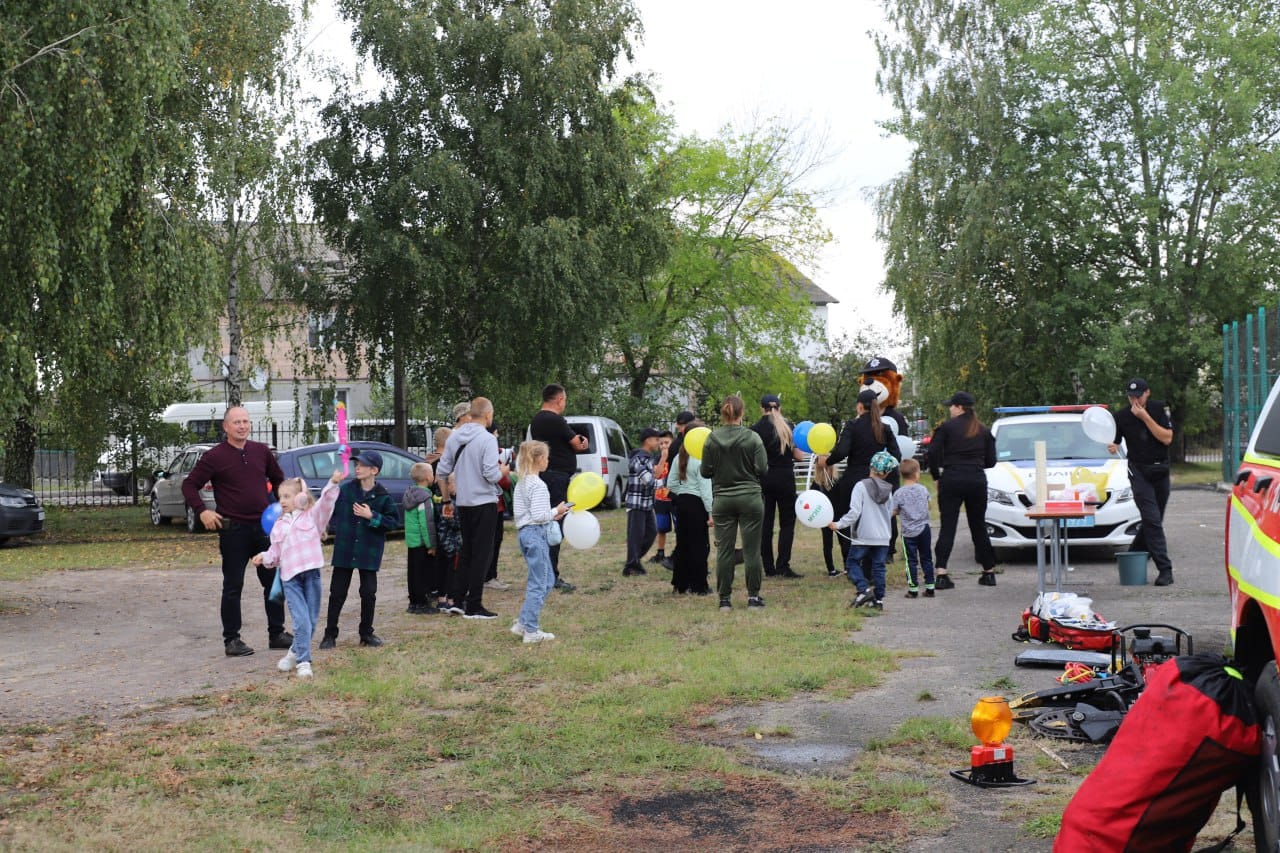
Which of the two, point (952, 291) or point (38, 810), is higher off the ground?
point (952, 291)

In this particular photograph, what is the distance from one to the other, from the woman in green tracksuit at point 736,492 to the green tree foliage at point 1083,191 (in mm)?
24784

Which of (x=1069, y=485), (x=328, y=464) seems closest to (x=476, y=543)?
(x=1069, y=485)

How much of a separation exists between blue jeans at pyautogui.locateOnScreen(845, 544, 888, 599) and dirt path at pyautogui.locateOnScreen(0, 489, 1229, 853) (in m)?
0.31

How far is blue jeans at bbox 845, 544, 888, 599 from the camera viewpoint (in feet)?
38.4

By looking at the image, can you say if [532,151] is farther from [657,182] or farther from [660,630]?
[660,630]

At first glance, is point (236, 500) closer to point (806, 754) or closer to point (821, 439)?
point (806, 754)

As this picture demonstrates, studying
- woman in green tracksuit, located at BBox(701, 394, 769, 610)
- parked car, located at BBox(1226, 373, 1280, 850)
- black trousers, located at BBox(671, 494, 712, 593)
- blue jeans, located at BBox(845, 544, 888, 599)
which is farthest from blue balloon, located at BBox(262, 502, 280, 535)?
parked car, located at BBox(1226, 373, 1280, 850)

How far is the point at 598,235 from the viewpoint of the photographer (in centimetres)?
2884

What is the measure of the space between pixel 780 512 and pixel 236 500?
6326 mm

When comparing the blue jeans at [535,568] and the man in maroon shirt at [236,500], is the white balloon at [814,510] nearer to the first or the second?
the blue jeans at [535,568]

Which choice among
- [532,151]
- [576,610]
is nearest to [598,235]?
[532,151]

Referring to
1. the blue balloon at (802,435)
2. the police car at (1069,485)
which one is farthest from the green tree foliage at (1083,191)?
the blue balloon at (802,435)

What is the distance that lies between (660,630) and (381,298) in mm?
19099

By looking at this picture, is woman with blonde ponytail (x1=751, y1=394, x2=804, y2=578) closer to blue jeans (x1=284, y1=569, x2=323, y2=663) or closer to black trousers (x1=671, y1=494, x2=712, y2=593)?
black trousers (x1=671, y1=494, x2=712, y2=593)
